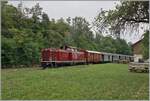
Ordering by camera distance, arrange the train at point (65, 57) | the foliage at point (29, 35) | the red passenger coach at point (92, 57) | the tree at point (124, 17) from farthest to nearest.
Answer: the red passenger coach at point (92, 57) → the foliage at point (29, 35) → the train at point (65, 57) → the tree at point (124, 17)

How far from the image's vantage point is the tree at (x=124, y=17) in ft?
60.6

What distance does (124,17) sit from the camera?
19453 mm

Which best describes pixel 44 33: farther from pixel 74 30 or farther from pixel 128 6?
pixel 128 6

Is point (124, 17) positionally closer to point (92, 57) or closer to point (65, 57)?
point (65, 57)

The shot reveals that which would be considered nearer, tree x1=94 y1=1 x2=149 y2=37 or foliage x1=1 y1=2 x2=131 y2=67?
tree x1=94 y1=1 x2=149 y2=37

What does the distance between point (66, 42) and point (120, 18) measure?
56.0 metres

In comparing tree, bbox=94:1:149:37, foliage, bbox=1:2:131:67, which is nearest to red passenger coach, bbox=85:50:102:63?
foliage, bbox=1:2:131:67

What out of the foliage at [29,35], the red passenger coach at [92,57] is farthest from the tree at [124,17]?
the red passenger coach at [92,57]

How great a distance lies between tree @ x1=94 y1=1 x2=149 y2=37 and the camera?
60.6 ft

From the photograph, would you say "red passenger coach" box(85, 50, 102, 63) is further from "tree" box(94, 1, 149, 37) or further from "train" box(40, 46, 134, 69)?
"tree" box(94, 1, 149, 37)

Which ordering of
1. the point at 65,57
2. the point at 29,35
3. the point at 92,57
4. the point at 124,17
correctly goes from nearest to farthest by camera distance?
1. the point at 124,17
2. the point at 65,57
3. the point at 29,35
4. the point at 92,57

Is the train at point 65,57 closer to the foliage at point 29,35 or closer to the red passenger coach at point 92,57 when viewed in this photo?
the red passenger coach at point 92,57

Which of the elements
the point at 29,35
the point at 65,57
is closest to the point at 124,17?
the point at 65,57

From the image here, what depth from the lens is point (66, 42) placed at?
75.4 meters
